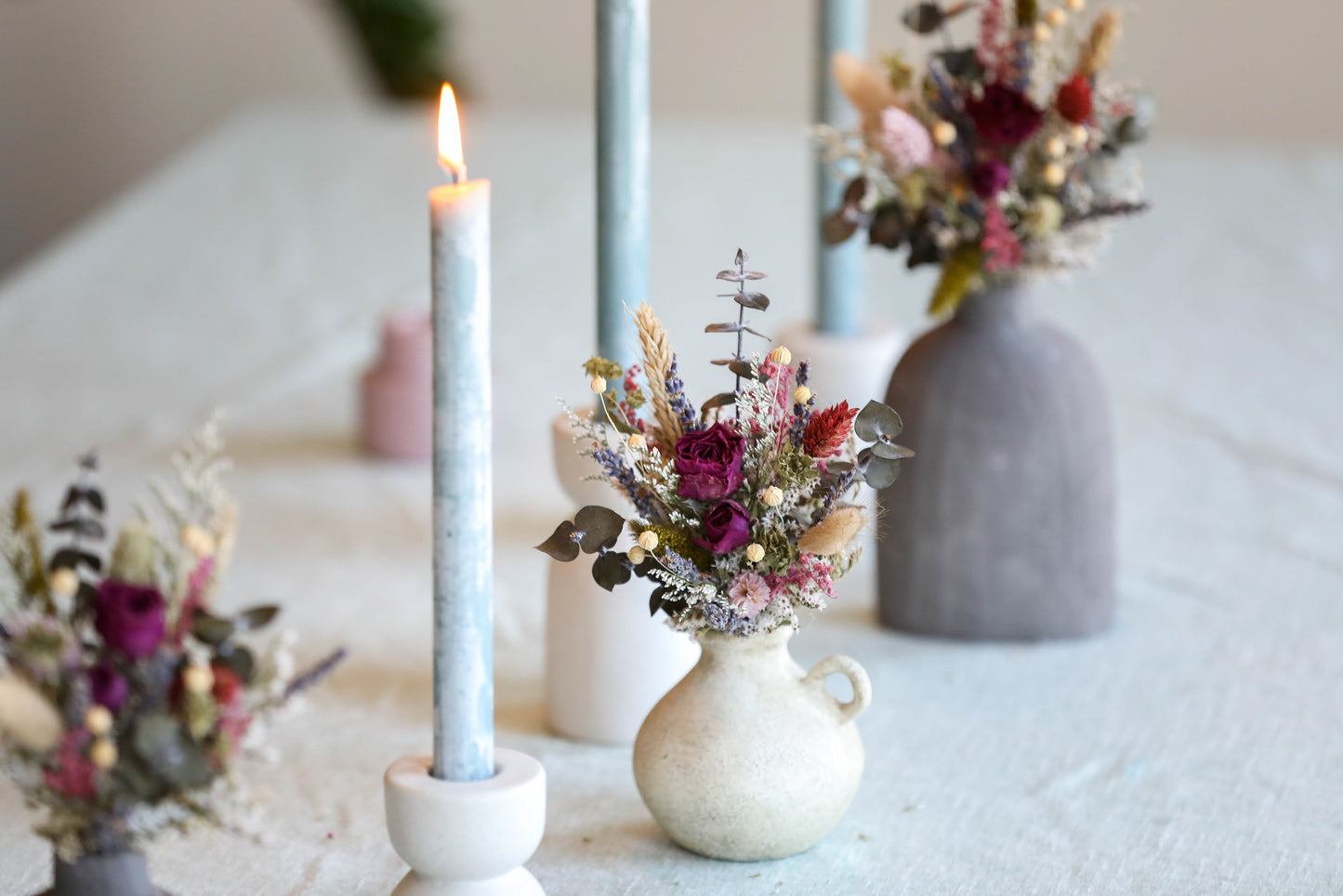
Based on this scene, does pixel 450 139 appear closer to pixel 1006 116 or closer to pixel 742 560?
pixel 742 560

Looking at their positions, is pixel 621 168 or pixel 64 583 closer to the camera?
→ pixel 64 583

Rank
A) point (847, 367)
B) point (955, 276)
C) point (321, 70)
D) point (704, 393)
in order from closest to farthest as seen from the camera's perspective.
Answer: point (955, 276)
point (847, 367)
point (704, 393)
point (321, 70)

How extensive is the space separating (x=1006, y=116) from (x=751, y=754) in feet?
1.50

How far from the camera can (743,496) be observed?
73cm

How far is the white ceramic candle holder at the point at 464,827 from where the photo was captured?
647mm

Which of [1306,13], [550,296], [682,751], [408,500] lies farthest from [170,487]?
[1306,13]

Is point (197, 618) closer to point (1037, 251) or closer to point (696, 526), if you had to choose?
point (696, 526)

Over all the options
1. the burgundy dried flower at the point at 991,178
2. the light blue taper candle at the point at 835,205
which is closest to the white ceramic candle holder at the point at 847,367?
the light blue taper candle at the point at 835,205

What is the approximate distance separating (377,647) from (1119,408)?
84 centimetres

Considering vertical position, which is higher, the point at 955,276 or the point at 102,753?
the point at 955,276

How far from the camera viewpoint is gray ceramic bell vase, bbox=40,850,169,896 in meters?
0.60

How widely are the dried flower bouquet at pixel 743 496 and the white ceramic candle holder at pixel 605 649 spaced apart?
0.58 ft

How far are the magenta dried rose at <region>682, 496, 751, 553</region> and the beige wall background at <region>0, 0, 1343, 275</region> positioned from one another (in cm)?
261

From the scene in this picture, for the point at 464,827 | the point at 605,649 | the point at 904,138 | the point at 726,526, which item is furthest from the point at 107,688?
the point at 904,138
